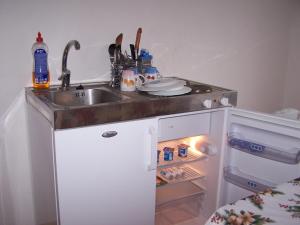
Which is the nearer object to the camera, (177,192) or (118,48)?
(118,48)

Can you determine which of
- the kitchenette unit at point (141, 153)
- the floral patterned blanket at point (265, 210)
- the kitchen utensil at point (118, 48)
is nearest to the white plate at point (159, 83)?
the kitchenette unit at point (141, 153)

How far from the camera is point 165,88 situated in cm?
168

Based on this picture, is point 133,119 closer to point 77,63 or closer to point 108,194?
point 108,194

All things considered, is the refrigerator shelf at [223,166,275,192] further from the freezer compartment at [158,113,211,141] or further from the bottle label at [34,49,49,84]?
the bottle label at [34,49,49,84]

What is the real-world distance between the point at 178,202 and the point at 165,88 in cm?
71

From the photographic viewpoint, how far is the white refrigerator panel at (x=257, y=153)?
1501 millimetres

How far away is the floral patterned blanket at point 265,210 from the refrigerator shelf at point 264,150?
40 cm

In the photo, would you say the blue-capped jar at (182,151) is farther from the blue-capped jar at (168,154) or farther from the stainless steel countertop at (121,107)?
the stainless steel countertop at (121,107)

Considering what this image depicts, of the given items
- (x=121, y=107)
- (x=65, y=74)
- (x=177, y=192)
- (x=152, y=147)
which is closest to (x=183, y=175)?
(x=177, y=192)

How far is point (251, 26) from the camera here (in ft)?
8.32

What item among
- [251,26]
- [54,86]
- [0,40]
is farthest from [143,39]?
[251,26]

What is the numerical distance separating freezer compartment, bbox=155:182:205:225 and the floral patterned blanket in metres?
0.89

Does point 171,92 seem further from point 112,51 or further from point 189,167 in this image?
point 189,167

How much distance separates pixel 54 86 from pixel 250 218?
4.10ft
